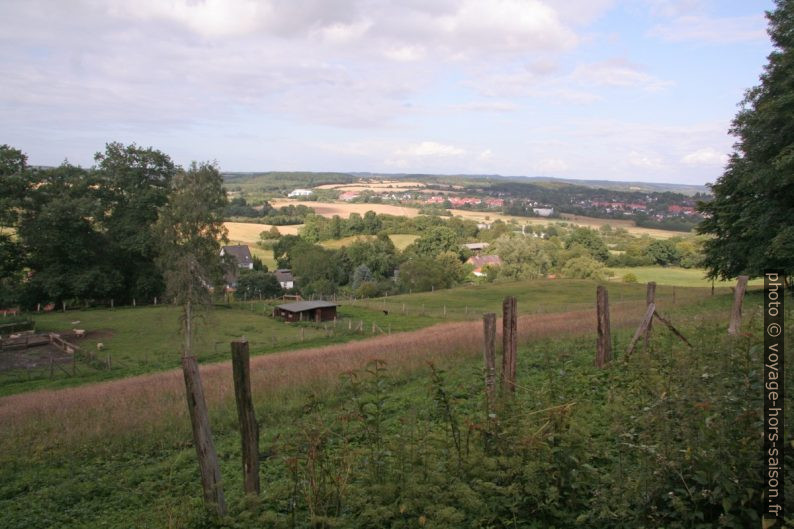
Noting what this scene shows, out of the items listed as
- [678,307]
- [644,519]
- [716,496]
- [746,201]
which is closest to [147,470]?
[644,519]

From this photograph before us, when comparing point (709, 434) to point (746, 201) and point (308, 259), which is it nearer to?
point (746, 201)

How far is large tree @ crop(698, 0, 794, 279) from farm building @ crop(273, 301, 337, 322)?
28.3 metres

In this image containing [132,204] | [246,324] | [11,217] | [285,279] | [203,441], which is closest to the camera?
[203,441]

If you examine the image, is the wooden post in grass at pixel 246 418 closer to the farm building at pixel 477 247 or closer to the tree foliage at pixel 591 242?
the tree foliage at pixel 591 242

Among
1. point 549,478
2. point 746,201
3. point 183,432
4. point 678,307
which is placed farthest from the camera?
point 746,201

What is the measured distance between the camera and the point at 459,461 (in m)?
5.55

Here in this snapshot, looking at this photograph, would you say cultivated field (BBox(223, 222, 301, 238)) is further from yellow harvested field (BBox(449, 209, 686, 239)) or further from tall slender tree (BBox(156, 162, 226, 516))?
tall slender tree (BBox(156, 162, 226, 516))

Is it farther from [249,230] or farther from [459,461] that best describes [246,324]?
[249,230]

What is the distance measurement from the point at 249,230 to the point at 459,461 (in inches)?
5242

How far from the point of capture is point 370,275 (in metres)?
96.6

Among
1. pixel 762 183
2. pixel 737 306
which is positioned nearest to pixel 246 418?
pixel 737 306

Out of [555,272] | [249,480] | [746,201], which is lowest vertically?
[555,272]

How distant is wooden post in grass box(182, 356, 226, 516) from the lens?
5.74 metres

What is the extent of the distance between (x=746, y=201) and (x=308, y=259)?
240 feet
